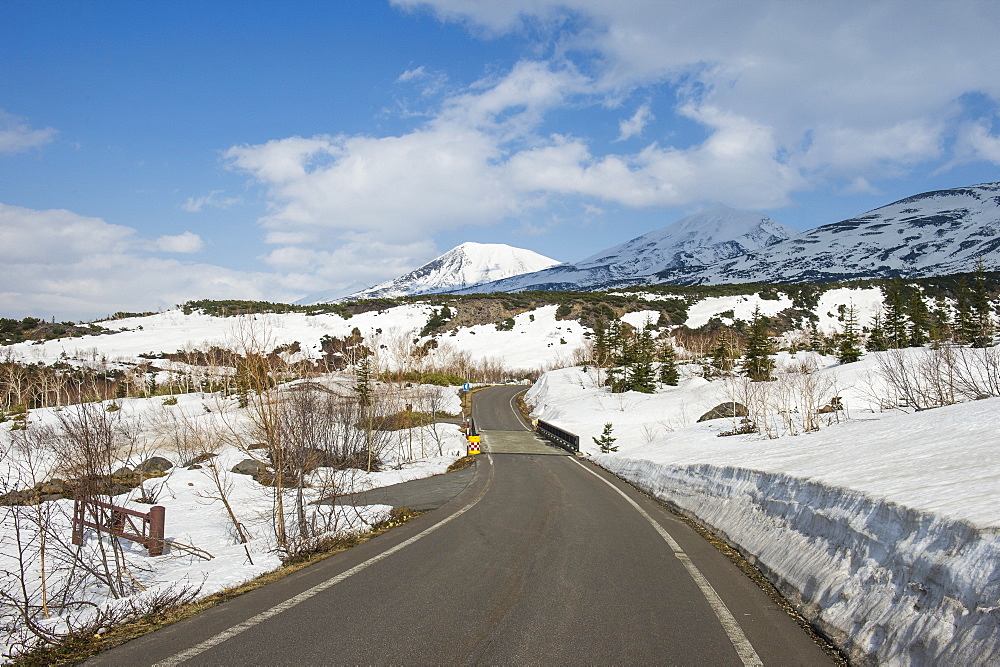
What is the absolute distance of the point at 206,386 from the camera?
55.5 m

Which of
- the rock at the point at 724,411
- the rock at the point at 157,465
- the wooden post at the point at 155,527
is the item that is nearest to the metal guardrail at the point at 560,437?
the rock at the point at 724,411

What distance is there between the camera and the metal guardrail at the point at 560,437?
2892 centimetres

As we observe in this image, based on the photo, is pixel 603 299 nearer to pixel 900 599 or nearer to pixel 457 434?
pixel 457 434

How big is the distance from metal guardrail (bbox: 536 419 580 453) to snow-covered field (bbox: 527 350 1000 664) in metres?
16.3

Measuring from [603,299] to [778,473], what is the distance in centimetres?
11895

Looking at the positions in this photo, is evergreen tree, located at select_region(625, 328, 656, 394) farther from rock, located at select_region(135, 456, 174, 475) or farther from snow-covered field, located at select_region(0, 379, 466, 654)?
rock, located at select_region(135, 456, 174, 475)

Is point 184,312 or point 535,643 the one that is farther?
point 184,312

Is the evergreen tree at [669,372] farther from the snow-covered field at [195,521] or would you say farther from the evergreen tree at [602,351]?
the snow-covered field at [195,521]

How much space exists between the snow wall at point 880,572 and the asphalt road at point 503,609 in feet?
1.39

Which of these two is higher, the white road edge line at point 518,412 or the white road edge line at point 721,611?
the white road edge line at point 721,611

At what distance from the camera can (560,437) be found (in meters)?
31.8

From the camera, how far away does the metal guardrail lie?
28.9 m

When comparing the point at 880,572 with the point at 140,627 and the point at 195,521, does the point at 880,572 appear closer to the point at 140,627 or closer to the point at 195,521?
the point at 140,627

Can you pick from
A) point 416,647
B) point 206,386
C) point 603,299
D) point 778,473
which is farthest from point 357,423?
point 603,299
